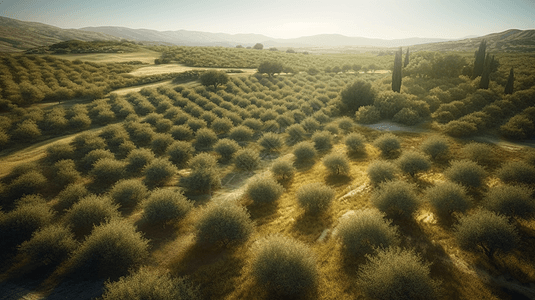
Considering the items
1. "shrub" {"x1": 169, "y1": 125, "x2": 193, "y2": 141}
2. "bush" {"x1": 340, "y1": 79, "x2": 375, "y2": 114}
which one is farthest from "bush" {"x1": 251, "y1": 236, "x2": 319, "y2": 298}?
"bush" {"x1": 340, "y1": 79, "x2": 375, "y2": 114}

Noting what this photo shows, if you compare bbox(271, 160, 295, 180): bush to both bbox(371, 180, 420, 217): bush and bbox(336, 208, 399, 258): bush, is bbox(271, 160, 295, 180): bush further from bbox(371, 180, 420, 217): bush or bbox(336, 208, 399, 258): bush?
bbox(336, 208, 399, 258): bush

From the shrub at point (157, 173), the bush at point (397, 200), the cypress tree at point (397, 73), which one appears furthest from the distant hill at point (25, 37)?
the bush at point (397, 200)

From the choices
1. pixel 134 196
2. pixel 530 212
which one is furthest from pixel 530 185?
pixel 134 196

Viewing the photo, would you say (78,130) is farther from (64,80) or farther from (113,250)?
(113,250)

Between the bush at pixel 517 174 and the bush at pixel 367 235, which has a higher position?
the bush at pixel 517 174

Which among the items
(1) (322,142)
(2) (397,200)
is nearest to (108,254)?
(2) (397,200)

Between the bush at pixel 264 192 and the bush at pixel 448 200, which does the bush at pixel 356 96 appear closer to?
the bush at pixel 448 200
